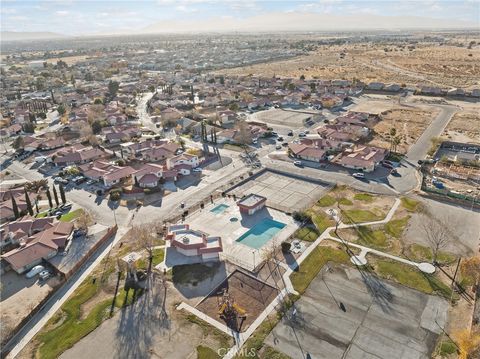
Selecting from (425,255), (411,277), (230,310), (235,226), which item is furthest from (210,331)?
(425,255)

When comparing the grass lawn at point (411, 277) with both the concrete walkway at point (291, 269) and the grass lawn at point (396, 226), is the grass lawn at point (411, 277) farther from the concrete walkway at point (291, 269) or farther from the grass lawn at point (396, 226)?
the grass lawn at point (396, 226)

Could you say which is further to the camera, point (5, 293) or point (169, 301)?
point (5, 293)

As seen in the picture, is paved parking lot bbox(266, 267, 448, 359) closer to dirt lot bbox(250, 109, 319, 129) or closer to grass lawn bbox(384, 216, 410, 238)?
grass lawn bbox(384, 216, 410, 238)

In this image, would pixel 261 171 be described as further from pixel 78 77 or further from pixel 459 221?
pixel 78 77

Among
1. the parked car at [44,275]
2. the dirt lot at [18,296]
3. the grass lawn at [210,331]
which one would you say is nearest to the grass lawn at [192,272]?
the grass lawn at [210,331]

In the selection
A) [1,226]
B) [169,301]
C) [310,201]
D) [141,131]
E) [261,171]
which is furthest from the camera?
[141,131]


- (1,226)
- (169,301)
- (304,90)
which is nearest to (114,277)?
(169,301)
